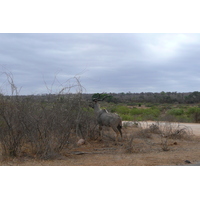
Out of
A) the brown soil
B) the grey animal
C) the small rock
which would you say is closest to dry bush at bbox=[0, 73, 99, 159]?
the brown soil

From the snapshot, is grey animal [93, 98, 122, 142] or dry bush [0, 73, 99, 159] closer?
dry bush [0, 73, 99, 159]

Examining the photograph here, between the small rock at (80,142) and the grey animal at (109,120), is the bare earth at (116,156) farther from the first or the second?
the grey animal at (109,120)

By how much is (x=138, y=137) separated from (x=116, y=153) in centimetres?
461

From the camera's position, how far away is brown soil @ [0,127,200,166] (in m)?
9.23

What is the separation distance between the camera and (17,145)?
380 inches

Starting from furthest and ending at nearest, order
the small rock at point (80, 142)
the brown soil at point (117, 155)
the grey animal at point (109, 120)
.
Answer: the grey animal at point (109, 120) < the small rock at point (80, 142) < the brown soil at point (117, 155)

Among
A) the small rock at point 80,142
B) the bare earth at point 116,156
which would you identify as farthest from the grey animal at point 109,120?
the small rock at point 80,142

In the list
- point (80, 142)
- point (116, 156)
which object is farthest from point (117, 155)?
point (80, 142)

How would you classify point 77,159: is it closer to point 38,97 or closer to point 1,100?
point 38,97

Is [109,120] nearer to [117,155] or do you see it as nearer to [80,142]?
[80,142]

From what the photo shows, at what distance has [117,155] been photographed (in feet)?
35.7

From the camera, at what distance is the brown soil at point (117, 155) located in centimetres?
923

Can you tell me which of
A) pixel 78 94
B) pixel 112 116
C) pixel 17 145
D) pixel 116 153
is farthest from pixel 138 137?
pixel 17 145

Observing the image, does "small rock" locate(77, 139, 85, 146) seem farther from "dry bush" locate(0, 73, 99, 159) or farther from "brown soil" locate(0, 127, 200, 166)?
"dry bush" locate(0, 73, 99, 159)
